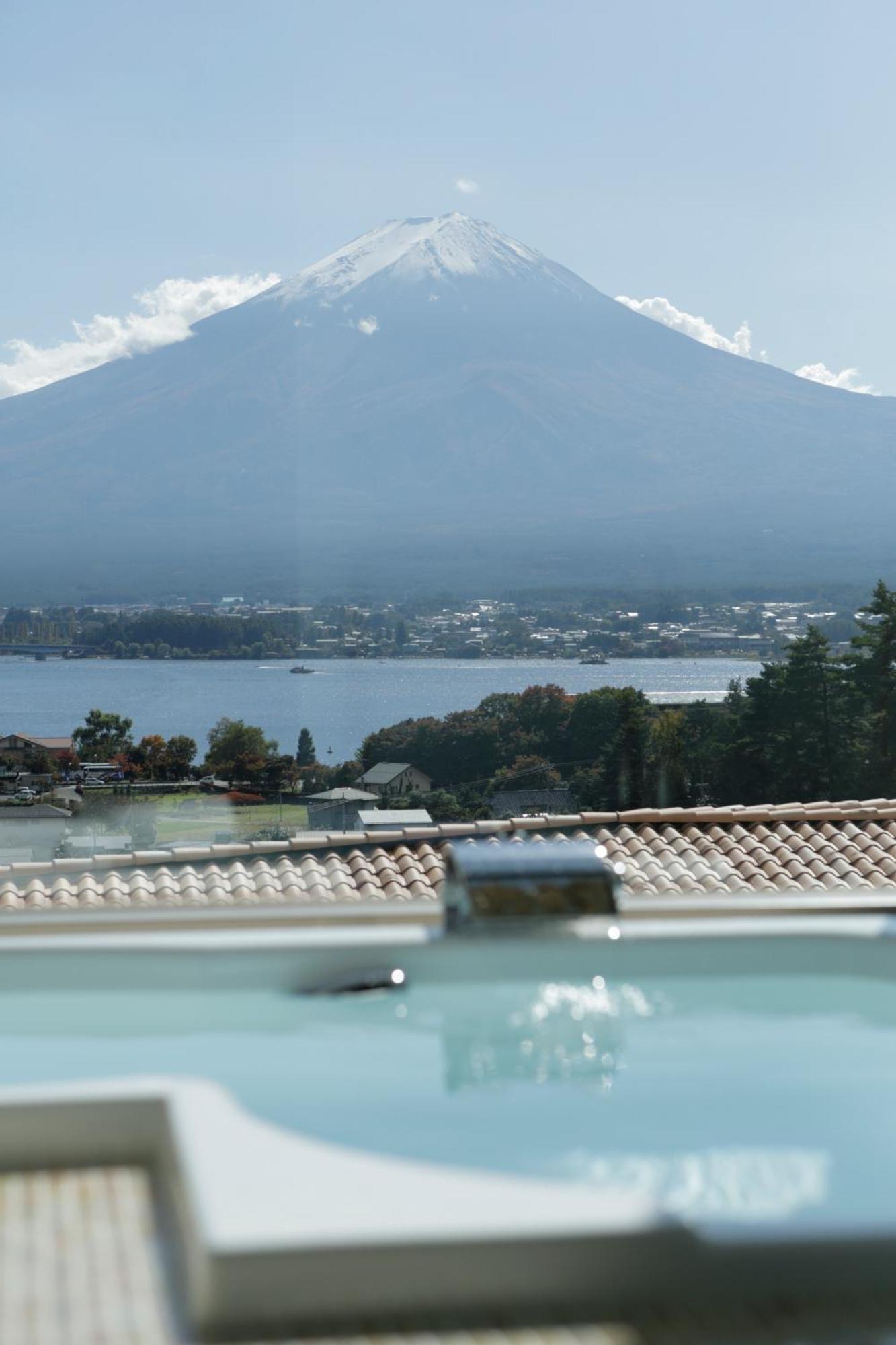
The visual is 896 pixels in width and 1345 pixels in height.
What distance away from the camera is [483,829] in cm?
745

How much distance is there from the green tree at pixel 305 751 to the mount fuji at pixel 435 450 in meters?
6.23

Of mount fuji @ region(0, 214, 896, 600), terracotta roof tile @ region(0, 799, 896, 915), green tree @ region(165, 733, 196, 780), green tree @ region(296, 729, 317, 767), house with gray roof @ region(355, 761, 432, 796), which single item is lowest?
house with gray roof @ region(355, 761, 432, 796)

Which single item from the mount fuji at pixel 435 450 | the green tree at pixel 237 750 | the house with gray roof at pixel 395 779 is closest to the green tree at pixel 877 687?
the mount fuji at pixel 435 450

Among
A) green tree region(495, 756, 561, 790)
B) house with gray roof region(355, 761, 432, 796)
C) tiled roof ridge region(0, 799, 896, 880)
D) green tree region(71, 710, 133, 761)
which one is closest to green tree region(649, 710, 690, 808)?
green tree region(495, 756, 561, 790)

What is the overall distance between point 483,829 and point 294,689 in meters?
11.5

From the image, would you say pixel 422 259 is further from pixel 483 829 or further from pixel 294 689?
pixel 483 829

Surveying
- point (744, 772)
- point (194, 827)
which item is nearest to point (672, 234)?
point (744, 772)

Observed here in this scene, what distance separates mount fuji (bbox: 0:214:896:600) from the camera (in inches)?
1161

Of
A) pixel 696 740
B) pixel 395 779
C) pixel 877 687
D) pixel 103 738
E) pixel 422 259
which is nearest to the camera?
pixel 103 738

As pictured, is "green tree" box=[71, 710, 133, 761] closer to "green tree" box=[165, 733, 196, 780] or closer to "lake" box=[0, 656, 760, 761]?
"lake" box=[0, 656, 760, 761]

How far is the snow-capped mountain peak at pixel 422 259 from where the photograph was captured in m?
53.2

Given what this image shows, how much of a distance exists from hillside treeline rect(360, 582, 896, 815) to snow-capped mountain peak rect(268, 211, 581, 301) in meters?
35.1

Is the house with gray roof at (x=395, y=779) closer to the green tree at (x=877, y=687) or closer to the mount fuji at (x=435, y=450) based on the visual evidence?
the mount fuji at (x=435, y=450)

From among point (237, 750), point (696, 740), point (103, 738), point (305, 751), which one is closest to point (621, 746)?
point (696, 740)
